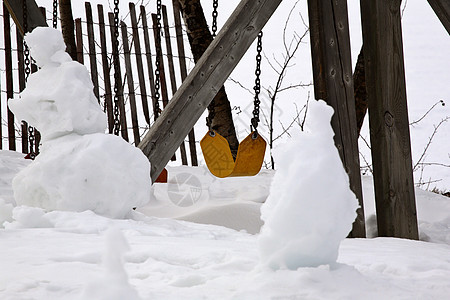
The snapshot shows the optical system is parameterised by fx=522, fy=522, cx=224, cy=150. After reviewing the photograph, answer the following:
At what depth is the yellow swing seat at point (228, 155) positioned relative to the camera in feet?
10.3

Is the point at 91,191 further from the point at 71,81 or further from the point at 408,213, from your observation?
the point at 408,213

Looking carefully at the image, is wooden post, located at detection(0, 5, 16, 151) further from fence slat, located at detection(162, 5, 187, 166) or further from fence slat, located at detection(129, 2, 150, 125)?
fence slat, located at detection(162, 5, 187, 166)

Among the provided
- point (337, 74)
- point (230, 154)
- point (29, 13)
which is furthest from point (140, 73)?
point (337, 74)

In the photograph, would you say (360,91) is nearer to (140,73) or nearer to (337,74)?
(337,74)

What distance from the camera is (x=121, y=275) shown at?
776mm

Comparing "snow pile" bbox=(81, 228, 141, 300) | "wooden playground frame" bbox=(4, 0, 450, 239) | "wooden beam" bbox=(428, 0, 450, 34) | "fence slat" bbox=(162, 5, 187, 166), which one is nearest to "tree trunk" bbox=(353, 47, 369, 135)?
"wooden beam" bbox=(428, 0, 450, 34)

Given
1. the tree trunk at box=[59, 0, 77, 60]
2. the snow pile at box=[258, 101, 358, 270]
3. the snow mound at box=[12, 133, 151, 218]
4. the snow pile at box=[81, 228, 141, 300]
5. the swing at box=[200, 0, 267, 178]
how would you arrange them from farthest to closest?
the tree trunk at box=[59, 0, 77, 60] → the swing at box=[200, 0, 267, 178] → the snow mound at box=[12, 133, 151, 218] → the snow pile at box=[258, 101, 358, 270] → the snow pile at box=[81, 228, 141, 300]

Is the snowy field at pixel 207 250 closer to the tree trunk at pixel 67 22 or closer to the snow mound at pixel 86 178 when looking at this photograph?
the snow mound at pixel 86 178

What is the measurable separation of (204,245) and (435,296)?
0.65m

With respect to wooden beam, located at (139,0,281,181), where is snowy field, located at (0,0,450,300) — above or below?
below

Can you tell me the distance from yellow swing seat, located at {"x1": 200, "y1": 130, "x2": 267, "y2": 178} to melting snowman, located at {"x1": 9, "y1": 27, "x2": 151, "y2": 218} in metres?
0.94

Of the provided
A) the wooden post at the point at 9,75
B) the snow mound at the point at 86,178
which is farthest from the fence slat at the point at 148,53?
the snow mound at the point at 86,178

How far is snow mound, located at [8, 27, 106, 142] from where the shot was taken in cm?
224

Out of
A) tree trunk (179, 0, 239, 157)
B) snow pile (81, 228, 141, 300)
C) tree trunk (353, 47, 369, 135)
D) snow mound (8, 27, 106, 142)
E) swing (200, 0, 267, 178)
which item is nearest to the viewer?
snow pile (81, 228, 141, 300)
